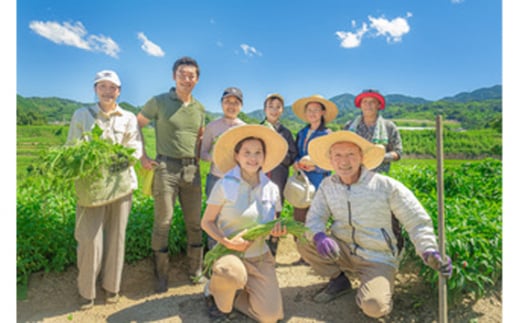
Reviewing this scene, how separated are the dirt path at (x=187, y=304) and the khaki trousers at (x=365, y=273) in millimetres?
335

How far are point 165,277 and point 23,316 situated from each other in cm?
133

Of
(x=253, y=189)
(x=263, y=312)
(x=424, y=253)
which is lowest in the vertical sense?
(x=263, y=312)

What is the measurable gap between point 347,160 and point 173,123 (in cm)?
175

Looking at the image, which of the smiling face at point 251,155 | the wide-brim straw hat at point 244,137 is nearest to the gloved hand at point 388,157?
the wide-brim straw hat at point 244,137

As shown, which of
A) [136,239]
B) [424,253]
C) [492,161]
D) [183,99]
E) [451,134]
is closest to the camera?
[424,253]

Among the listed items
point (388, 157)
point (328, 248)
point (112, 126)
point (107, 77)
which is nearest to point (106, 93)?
point (107, 77)

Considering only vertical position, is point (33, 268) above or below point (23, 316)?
above

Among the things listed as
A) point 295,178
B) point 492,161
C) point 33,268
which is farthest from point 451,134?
point 33,268

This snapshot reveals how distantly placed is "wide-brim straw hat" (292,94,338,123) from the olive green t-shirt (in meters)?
1.45

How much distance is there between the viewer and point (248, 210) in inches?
116

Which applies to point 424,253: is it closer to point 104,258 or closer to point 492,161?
point 104,258

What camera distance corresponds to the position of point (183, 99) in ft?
11.7

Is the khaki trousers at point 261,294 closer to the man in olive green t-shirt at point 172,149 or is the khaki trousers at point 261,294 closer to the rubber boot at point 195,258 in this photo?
the rubber boot at point 195,258

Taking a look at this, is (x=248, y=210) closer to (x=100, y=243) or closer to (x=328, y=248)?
(x=328, y=248)
